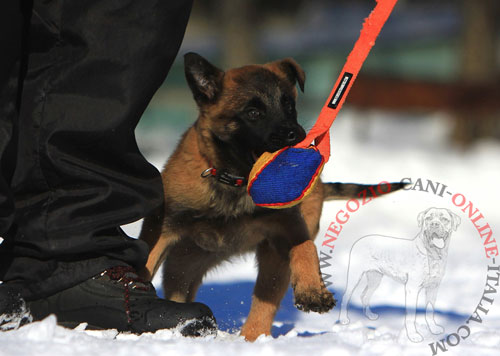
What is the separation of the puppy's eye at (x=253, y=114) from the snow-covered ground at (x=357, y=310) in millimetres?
597

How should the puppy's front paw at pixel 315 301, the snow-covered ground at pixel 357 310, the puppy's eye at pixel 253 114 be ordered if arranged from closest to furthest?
1. the snow-covered ground at pixel 357 310
2. the puppy's front paw at pixel 315 301
3. the puppy's eye at pixel 253 114

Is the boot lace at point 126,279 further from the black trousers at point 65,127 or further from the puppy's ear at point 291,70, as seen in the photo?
the puppy's ear at point 291,70

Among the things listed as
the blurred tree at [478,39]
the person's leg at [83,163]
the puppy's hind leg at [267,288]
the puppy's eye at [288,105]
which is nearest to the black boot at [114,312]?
the person's leg at [83,163]

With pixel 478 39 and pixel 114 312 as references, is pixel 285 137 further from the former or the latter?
pixel 478 39

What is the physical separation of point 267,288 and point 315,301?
0.64 metres

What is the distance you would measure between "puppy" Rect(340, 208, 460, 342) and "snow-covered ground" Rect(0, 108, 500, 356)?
0.19 feet

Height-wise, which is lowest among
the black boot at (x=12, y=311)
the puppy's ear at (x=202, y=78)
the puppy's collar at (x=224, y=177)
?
the black boot at (x=12, y=311)

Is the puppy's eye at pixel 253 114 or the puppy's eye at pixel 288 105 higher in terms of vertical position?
the puppy's eye at pixel 288 105

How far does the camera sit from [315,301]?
7.45ft

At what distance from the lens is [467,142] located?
10.9 meters

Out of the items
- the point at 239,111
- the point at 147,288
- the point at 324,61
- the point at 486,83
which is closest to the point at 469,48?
the point at 486,83

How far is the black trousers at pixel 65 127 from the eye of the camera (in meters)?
2.20

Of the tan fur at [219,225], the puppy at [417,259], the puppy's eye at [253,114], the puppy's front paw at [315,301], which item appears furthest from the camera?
the puppy's eye at [253,114]

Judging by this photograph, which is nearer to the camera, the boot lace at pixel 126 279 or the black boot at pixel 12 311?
the black boot at pixel 12 311
